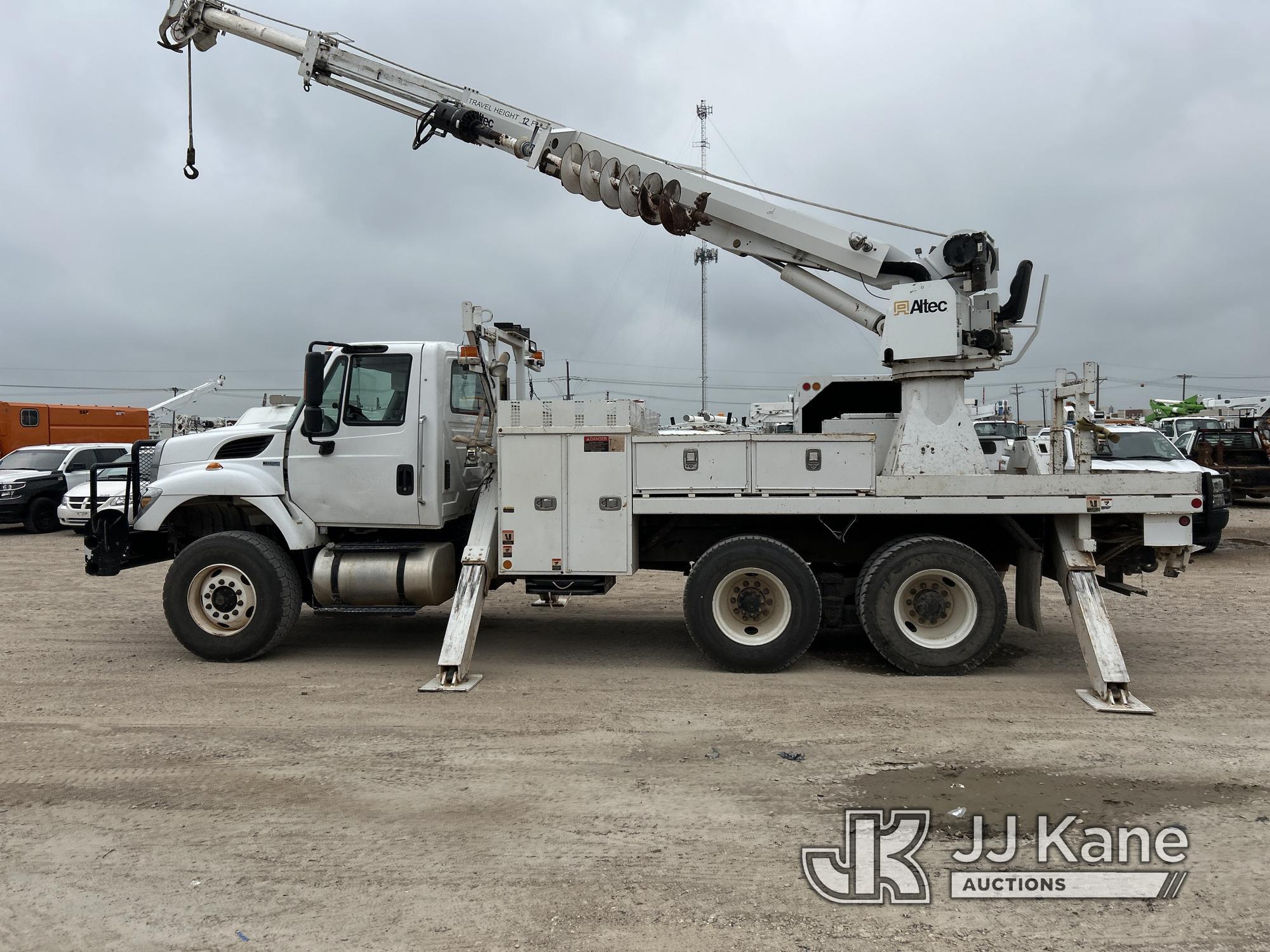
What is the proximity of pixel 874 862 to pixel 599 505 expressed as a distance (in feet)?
12.7

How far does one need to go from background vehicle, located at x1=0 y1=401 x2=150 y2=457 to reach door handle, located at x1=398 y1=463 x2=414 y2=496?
18.9 m

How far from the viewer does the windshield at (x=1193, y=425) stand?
69.5 feet

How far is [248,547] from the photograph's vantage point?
7398 millimetres

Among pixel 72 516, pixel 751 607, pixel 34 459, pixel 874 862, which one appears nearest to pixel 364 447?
pixel 751 607

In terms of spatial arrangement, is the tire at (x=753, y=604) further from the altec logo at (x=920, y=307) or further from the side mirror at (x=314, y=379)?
the side mirror at (x=314, y=379)

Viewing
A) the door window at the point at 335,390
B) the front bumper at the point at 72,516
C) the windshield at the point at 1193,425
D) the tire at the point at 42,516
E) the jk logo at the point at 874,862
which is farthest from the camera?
the windshield at the point at 1193,425

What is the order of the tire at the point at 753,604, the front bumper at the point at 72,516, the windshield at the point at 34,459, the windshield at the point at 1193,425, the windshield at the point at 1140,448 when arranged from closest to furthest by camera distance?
the tire at the point at 753,604
the windshield at the point at 1140,448
the front bumper at the point at 72,516
the windshield at the point at 34,459
the windshield at the point at 1193,425

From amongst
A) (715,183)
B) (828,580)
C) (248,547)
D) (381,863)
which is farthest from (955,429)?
(248,547)

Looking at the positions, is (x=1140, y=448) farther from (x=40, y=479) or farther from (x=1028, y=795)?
(x=40, y=479)

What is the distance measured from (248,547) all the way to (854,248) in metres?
5.94

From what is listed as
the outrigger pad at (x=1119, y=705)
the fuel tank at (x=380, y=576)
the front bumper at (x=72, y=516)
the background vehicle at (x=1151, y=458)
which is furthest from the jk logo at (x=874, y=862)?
the front bumper at (x=72, y=516)

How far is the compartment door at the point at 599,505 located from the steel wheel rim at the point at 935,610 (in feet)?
7.59

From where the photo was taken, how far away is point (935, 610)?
698 cm

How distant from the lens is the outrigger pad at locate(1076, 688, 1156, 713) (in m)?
6.04
